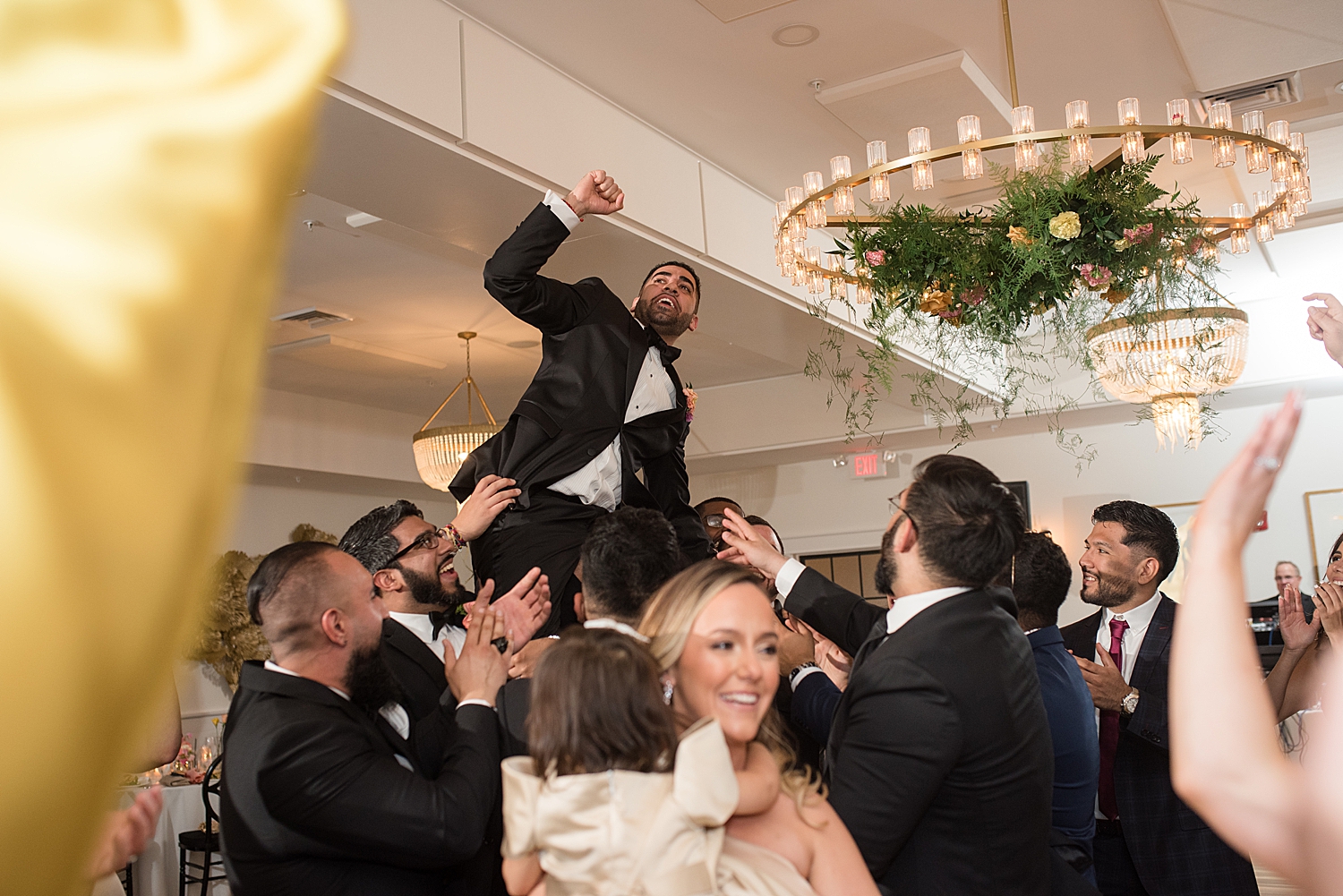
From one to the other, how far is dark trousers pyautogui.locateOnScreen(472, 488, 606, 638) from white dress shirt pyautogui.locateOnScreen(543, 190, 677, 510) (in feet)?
0.16

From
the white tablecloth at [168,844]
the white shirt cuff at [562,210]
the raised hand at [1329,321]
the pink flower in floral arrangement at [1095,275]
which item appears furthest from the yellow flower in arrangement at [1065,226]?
the white tablecloth at [168,844]

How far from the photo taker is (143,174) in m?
0.22

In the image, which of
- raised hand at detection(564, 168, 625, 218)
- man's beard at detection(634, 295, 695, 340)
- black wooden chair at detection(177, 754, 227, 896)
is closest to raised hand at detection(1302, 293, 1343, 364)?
man's beard at detection(634, 295, 695, 340)

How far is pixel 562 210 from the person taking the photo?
3359 millimetres

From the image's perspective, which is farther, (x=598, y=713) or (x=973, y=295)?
(x=973, y=295)

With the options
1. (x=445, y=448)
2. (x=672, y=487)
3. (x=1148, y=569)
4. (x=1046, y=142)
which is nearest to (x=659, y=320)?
(x=672, y=487)

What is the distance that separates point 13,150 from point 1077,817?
3385mm

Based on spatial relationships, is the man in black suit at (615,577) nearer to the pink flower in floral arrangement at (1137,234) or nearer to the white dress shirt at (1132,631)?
the pink flower in floral arrangement at (1137,234)

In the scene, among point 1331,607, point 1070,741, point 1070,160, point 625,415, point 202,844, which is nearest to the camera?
point 1070,741

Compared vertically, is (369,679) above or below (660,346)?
below

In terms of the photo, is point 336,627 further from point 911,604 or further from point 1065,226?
point 1065,226

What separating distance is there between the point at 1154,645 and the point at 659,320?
212 cm

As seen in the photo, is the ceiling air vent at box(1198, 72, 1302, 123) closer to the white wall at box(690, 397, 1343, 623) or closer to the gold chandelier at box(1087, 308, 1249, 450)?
the gold chandelier at box(1087, 308, 1249, 450)

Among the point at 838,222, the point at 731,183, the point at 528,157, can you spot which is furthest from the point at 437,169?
the point at 731,183
